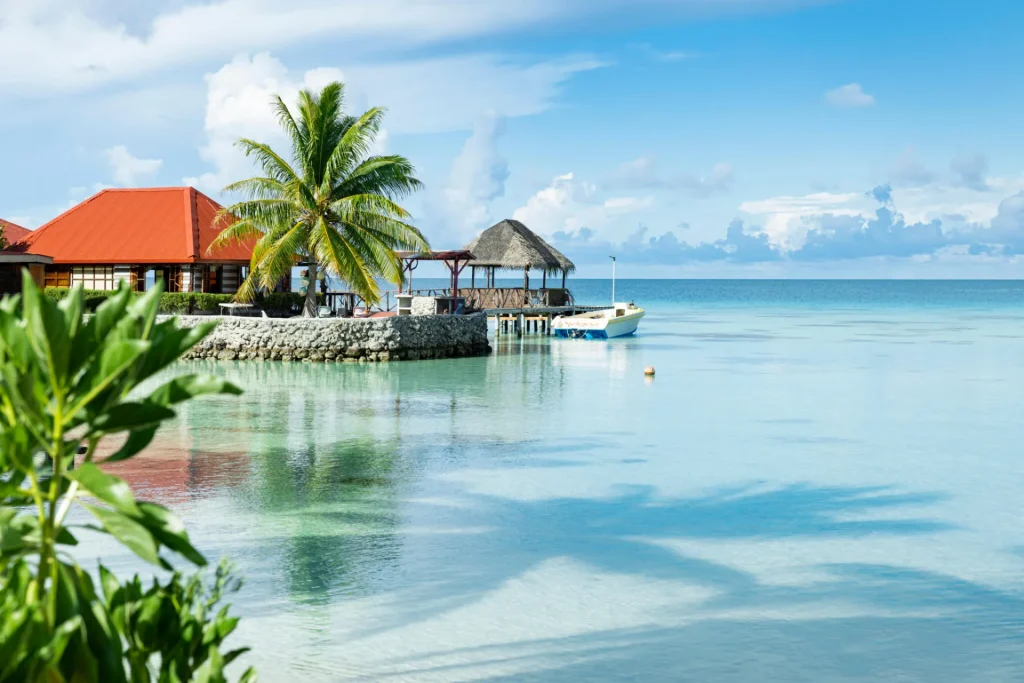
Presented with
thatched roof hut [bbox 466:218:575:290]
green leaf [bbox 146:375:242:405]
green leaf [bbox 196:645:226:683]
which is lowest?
green leaf [bbox 196:645:226:683]

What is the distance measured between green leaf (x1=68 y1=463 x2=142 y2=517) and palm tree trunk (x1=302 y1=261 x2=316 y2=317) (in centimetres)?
2523

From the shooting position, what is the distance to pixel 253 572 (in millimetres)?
7371

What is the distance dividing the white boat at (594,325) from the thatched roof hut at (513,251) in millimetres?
3540

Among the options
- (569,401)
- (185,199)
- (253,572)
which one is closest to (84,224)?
(185,199)

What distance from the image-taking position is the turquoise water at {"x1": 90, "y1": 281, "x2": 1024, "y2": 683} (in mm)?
→ 6129

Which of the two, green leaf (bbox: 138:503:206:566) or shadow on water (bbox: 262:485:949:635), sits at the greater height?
green leaf (bbox: 138:503:206:566)

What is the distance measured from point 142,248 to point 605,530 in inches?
936

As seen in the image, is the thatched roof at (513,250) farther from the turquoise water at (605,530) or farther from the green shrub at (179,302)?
the turquoise water at (605,530)

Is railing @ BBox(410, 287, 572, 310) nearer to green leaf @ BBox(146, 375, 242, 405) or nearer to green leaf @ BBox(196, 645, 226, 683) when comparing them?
green leaf @ BBox(196, 645, 226, 683)

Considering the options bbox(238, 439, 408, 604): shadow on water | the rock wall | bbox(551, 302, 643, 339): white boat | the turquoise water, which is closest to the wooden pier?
bbox(551, 302, 643, 339): white boat

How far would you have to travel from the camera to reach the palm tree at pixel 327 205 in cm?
2523

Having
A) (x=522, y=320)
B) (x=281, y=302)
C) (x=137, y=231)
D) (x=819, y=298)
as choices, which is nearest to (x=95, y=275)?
(x=137, y=231)

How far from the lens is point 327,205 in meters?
25.8

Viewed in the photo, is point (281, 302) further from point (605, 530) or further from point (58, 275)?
point (605, 530)
